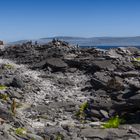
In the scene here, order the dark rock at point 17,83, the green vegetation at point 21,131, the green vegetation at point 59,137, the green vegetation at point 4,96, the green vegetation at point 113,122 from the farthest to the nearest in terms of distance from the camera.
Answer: the dark rock at point 17,83, the green vegetation at point 4,96, the green vegetation at point 113,122, the green vegetation at point 59,137, the green vegetation at point 21,131

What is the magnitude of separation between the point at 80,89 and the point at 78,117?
10761 millimetres

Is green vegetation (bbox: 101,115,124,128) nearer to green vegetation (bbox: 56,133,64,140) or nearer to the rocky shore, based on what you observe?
the rocky shore

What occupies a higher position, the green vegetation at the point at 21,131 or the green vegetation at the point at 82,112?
the green vegetation at the point at 21,131

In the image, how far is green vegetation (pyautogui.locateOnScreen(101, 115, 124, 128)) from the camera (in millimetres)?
26067

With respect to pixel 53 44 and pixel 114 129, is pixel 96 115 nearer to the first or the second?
pixel 114 129

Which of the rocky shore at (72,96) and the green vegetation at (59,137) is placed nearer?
the green vegetation at (59,137)

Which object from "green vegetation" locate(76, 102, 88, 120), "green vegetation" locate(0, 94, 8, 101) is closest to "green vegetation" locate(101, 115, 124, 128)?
"green vegetation" locate(76, 102, 88, 120)

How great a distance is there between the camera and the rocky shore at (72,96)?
24.6 metres

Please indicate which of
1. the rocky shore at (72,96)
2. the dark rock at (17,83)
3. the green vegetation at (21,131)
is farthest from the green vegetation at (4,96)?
the green vegetation at (21,131)

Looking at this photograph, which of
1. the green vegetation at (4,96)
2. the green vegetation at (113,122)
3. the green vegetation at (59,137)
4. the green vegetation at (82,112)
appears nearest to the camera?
the green vegetation at (59,137)

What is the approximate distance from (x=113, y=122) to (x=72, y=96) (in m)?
10.6

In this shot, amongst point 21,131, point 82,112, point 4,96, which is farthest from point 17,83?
point 21,131

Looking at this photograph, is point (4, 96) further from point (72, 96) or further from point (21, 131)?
point (21, 131)

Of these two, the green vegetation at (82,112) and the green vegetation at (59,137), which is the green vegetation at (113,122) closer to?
the green vegetation at (82,112)
